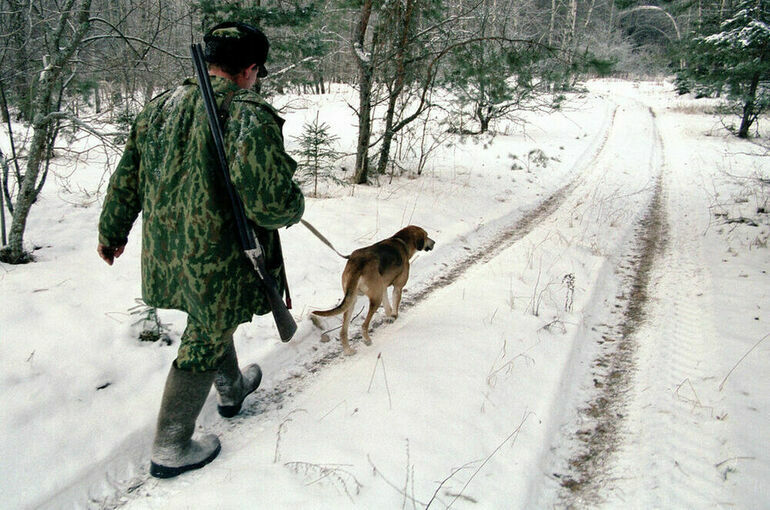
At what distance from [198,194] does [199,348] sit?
846 mm

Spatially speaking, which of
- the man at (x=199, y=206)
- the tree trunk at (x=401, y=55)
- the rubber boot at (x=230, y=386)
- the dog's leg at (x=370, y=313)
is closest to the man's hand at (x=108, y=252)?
the man at (x=199, y=206)

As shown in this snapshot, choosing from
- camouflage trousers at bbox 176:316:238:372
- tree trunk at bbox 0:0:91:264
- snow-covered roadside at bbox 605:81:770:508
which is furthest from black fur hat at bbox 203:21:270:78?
snow-covered roadside at bbox 605:81:770:508

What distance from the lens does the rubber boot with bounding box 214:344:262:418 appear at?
264cm

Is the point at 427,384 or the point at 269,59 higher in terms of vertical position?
the point at 269,59

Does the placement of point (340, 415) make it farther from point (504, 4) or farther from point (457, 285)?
point (504, 4)

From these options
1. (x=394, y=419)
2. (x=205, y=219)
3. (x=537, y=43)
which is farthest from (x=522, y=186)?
(x=205, y=219)

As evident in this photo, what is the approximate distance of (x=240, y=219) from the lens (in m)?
1.99

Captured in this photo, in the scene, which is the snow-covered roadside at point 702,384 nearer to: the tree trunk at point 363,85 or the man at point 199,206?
the man at point 199,206

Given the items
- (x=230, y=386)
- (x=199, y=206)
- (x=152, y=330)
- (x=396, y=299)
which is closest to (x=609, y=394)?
(x=396, y=299)

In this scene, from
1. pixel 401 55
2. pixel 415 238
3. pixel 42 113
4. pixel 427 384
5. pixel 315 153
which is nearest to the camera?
pixel 427 384

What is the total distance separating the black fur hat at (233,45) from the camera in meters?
1.93

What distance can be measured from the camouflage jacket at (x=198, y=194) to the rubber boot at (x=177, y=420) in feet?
1.27

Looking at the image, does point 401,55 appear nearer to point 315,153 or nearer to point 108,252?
point 315,153

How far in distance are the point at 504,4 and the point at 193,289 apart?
11.6 metres
